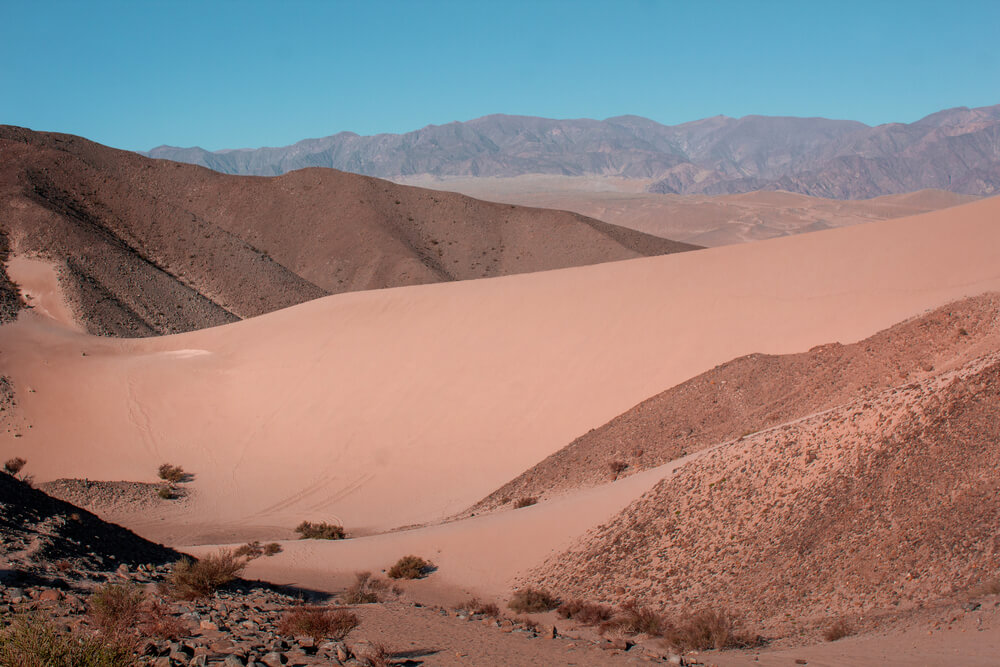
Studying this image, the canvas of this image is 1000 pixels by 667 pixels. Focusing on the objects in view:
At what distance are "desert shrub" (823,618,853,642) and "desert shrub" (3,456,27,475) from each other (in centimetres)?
1595

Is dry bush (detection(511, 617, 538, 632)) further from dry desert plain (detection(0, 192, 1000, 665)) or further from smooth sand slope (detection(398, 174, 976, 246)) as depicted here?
smooth sand slope (detection(398, 174, 976, 246))

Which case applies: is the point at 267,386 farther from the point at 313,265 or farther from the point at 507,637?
the point at 313,265

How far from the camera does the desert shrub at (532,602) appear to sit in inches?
366

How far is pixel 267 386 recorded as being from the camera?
2342 cm

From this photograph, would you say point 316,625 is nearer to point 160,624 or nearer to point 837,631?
point 160,624

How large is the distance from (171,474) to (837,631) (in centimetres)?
1645

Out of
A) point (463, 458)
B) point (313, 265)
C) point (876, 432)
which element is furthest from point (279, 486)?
point (313, 265)

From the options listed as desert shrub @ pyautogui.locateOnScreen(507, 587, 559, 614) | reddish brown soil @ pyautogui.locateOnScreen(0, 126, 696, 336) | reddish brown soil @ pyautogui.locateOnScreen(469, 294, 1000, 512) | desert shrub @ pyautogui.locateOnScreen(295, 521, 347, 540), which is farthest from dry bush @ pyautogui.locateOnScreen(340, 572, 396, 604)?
reddish brown soil @ pyautogui.locateOnScreen(0, 126, 696, 336)

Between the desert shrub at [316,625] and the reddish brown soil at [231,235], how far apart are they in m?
38.7

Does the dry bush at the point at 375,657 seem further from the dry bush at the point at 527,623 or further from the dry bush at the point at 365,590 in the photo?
the dry bush at the point at 365,590

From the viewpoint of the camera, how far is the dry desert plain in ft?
31.8

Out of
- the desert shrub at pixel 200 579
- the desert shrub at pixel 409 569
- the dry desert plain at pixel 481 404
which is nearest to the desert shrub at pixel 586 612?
the dry desert plain at pixel 481 404

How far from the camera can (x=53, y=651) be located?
185 inches

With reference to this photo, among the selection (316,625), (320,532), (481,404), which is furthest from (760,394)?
(316,625)
